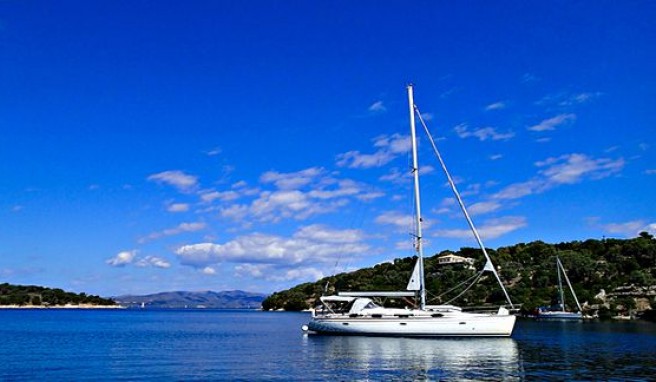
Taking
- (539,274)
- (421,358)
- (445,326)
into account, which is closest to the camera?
(421,358)

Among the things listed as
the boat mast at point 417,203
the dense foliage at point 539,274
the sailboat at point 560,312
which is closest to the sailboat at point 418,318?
the boat mast at point 417,203

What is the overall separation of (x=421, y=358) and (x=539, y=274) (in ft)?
388

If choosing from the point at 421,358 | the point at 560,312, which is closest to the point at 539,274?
the point at 560,312

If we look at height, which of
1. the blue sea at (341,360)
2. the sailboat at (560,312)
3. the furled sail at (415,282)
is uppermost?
the furled sail at (415,282)

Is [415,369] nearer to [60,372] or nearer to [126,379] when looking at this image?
[126,379]

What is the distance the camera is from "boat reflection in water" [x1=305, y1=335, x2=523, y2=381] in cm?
3522

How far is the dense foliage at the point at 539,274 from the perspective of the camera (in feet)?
446

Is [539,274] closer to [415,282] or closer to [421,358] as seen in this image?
[415,282]

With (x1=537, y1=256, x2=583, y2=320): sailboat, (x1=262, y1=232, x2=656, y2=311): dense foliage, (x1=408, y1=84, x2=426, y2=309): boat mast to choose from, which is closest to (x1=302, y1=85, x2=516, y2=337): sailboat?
(x1=408, y1=84, x2=426, y2=309): boat mast

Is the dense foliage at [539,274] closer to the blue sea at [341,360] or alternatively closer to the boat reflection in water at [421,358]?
the boat reflection in water at [421,358]

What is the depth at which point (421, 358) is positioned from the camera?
4319 cm

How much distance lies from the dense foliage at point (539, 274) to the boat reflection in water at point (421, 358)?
64.7 meters

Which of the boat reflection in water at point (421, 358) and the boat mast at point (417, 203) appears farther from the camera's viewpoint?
the boat mast at point (417, 203)

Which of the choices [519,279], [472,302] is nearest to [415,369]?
[472,302]
